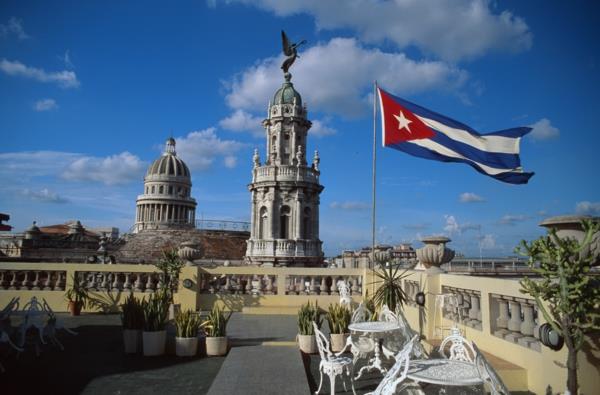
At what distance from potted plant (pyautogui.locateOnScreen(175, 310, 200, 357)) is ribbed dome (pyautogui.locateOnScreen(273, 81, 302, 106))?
1296 inches

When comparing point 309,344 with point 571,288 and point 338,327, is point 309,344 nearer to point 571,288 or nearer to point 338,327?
point 338,327

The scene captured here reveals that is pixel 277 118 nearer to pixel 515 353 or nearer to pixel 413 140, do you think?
pixel 413 140

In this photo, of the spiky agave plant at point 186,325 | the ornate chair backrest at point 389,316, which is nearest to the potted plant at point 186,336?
the spiky agave plant at point 186,325

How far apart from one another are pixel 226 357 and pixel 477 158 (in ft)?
24.5

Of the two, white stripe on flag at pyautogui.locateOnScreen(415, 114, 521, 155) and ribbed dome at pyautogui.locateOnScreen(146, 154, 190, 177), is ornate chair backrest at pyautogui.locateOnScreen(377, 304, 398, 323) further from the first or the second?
ribbed dome at pyautogui.locateOnScreen(146, 154, 190, 177)

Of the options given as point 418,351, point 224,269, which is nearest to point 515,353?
point 418,351

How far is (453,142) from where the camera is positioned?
1105cm

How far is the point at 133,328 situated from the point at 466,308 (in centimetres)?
665

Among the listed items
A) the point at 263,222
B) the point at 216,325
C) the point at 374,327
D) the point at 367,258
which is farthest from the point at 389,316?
the point at 263,222

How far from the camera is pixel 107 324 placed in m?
12.1

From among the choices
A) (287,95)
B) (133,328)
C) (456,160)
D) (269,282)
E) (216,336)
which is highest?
(287,95)

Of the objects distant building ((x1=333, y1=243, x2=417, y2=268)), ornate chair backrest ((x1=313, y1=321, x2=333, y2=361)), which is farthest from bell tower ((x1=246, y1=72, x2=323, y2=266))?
ornate chair backrest ((x1=313, y1=321, x2=333, y2=361))

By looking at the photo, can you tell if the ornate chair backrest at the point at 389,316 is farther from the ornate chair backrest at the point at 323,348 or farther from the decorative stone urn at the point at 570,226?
the decorative stone urn at the point at 570,226

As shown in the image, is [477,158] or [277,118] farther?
[277,118]
